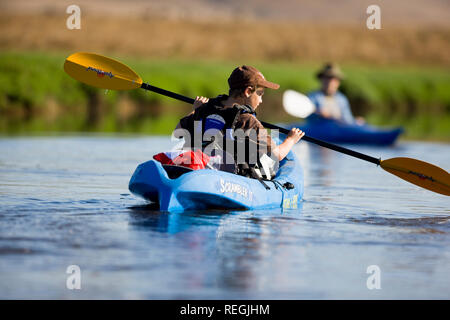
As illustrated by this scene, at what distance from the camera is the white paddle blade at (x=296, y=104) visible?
1448 cm

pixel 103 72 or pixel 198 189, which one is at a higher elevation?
pixel 103 72

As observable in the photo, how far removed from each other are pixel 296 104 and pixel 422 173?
606 centimetres

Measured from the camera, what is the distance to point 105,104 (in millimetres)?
24219

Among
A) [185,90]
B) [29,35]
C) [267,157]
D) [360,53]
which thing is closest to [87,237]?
[267,157]

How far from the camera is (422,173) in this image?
8844 mm

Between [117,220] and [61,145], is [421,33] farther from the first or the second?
[117,220]

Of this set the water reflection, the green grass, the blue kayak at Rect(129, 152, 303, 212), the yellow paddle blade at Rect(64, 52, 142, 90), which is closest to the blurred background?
the green grass

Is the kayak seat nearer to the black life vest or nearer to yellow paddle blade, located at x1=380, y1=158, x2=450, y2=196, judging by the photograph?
the black life vest

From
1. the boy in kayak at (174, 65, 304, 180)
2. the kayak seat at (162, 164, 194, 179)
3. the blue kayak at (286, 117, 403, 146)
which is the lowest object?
the kayak seat at (162, 164, 194, 179)

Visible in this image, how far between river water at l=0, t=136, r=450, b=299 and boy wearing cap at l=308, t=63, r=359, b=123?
6384mm

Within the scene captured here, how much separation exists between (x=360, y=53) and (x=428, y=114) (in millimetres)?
24007

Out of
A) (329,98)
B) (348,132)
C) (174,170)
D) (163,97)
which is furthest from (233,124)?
(163,97)

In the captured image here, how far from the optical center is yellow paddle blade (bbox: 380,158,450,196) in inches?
346

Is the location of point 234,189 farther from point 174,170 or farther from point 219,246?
point 219,246
